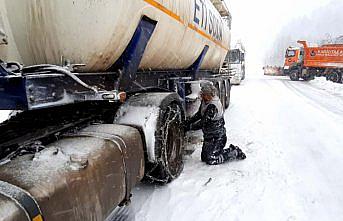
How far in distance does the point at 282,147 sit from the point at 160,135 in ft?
9.26

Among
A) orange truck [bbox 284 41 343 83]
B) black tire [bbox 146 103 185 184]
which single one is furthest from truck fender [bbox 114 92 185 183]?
orange truck [bbox 284 41 343 83]

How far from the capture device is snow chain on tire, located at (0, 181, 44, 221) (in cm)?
134

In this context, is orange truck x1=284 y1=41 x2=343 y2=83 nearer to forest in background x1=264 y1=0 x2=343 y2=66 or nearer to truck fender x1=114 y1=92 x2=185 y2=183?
truck fender x1=114 y1=92 x2=185 y2=183

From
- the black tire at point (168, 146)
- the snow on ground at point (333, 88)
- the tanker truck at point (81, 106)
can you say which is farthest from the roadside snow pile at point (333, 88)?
the tanker truck at point (81, 106)

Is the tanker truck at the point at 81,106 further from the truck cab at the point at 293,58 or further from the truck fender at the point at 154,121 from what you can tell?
the truck cab at the point at 293,58

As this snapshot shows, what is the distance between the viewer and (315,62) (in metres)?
21.5

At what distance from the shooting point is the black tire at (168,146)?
2.95m

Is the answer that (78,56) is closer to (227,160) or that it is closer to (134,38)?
(134,38)

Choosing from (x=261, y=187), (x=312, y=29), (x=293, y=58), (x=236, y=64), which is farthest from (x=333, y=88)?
(x=312, y=29)

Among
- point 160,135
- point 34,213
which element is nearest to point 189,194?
point 160,135

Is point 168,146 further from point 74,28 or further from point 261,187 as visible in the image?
point 74,28

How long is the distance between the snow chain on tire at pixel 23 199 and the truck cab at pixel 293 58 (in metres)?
24.8

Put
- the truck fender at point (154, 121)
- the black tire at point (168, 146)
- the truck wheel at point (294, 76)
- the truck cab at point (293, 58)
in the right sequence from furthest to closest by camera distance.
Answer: the truck wheel at point (294, 76) < the truck cab at point (293, 58) < the black tire at point (168, 146) < the truck fender at point (154, 121)

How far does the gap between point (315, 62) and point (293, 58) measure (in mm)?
2463
